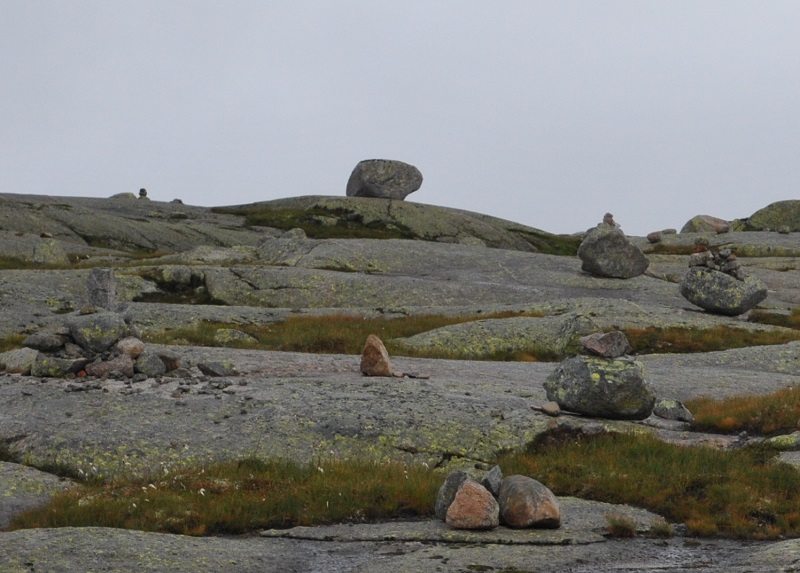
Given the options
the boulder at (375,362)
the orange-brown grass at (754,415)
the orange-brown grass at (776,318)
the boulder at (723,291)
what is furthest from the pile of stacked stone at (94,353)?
the orange-brown grass at (776,318)

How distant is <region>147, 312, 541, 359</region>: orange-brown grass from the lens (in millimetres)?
42844

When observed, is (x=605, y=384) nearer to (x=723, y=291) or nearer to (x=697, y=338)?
(x=697, y=338)

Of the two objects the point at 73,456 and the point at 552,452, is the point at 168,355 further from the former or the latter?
the point at 552,452

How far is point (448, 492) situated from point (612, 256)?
182ft

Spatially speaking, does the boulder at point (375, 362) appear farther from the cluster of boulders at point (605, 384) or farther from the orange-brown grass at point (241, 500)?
the orange-brown grass at point (241, 500)

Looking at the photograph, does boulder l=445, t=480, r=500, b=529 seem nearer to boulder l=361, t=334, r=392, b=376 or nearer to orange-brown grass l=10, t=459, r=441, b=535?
orange-brown grass l=10, t=459, r=441, b=535

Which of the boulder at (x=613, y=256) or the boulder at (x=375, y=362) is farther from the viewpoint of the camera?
the boulder at (x=613, y=256)

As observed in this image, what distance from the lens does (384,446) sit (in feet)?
73.7

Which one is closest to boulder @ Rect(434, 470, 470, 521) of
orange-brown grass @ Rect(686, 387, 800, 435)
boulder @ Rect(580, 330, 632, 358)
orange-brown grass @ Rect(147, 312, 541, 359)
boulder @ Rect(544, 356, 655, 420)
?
boulder @ Rect(544, 356, 655, 420)

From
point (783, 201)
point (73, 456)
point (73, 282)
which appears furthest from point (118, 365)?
point (783, 201)

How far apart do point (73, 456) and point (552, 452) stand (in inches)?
470

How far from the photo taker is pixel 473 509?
610 inches

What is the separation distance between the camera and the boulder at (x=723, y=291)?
5344 cm

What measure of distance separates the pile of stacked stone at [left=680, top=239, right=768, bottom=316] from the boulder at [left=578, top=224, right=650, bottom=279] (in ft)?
38.8
